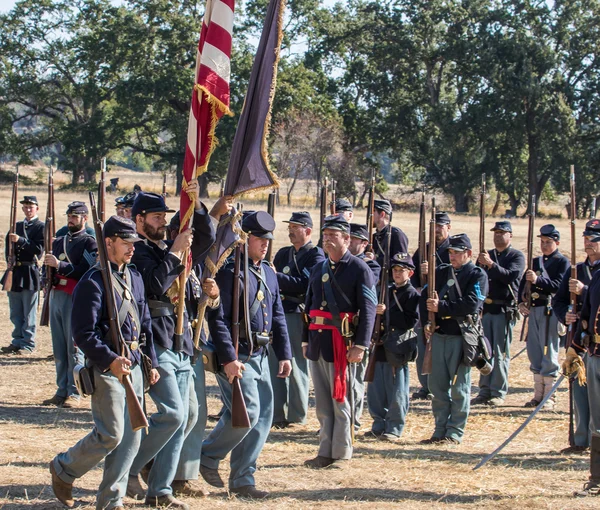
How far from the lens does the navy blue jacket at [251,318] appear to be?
718cm

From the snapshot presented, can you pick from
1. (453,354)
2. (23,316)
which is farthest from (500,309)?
(23,316)

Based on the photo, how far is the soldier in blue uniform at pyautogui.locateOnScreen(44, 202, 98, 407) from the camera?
1092cm

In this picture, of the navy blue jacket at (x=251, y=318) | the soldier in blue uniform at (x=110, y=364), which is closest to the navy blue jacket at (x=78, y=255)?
the navy blue jacket at (x=251, y=318)

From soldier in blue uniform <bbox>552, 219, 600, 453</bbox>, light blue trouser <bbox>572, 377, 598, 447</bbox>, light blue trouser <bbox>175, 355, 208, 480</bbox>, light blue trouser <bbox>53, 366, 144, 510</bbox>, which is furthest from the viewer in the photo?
light blue trouser <bbox>572, 377, 598, 447</bbox>

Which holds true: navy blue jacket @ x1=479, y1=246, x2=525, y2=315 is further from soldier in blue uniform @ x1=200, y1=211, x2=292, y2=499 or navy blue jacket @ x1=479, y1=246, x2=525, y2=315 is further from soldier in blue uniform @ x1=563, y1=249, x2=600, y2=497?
soldier in blue uniform @ x1=200, y1=211, x2=292, y2=499

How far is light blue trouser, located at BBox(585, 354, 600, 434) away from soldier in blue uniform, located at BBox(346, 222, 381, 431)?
2.29 metres

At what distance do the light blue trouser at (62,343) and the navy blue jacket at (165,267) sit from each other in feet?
→ 13.8

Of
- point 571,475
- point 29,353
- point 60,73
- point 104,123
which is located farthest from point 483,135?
point 571,475

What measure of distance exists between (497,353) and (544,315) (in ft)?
2.50

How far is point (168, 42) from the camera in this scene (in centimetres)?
5300

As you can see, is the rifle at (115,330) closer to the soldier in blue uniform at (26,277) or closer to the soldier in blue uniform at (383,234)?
the soldier in blue uniform at (383,234)

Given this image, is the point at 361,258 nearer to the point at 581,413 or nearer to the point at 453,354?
the point at 453,354

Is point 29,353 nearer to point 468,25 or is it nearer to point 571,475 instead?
point 571,475

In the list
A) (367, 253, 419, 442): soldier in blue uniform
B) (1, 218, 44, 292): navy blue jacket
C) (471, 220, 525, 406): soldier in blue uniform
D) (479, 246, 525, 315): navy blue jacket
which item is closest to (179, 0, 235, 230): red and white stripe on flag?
(367, 253, 419, 442): soldier in blue uniform
